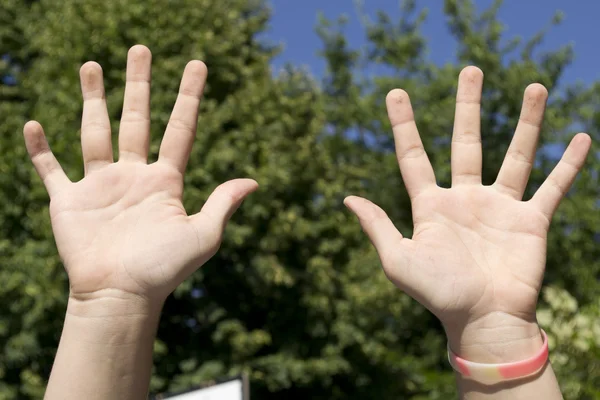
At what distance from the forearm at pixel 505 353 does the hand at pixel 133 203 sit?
2.59ft

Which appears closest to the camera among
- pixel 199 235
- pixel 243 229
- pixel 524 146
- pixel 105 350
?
pixel 105 350

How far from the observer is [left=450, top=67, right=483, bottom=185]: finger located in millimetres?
2619

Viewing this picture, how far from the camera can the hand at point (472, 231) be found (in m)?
2.31

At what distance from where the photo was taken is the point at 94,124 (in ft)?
8.63

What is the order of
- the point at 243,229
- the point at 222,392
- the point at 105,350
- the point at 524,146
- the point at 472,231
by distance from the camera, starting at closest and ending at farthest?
the point at 105,350 < the point at 472,231 < the point at 524,146 < the point at 222,392 < the point at 243,229

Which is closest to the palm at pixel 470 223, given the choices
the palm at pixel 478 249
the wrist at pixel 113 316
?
the palm at pixel 478 249

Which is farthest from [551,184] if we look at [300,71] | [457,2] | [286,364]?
[457,2]

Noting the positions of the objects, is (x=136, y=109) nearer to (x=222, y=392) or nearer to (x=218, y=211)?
(x=218, y=211)

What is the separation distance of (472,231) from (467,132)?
349mm

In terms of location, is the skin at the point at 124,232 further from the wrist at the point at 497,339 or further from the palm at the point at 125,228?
the wrist at the point at 497,339

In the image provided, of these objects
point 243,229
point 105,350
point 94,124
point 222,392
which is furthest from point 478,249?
point 243,229

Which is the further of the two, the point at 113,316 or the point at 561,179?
the point at 561,179

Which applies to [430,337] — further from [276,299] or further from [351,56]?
[351,56]

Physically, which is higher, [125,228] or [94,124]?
[94,124]
